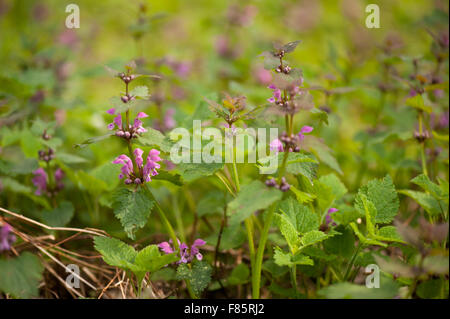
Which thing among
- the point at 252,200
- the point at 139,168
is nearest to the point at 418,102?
the point at 252,200

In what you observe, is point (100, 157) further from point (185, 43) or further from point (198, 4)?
point (198, 4)

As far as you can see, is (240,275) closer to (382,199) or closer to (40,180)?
(382,199)

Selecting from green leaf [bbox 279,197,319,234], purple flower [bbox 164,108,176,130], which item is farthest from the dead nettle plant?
purple flower [bbox 164,108,176,130]

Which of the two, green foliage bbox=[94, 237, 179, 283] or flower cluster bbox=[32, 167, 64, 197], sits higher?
flower cluster bbox=[32, 167, 64, 197]

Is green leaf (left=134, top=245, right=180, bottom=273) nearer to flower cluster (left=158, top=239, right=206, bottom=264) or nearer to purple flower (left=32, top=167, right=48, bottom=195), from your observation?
flower cluster (left=158, top=239, right=206, bottom=264)

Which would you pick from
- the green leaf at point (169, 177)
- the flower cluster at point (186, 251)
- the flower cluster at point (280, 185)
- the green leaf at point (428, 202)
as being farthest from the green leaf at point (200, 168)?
the green leaf at point (428, 202)
